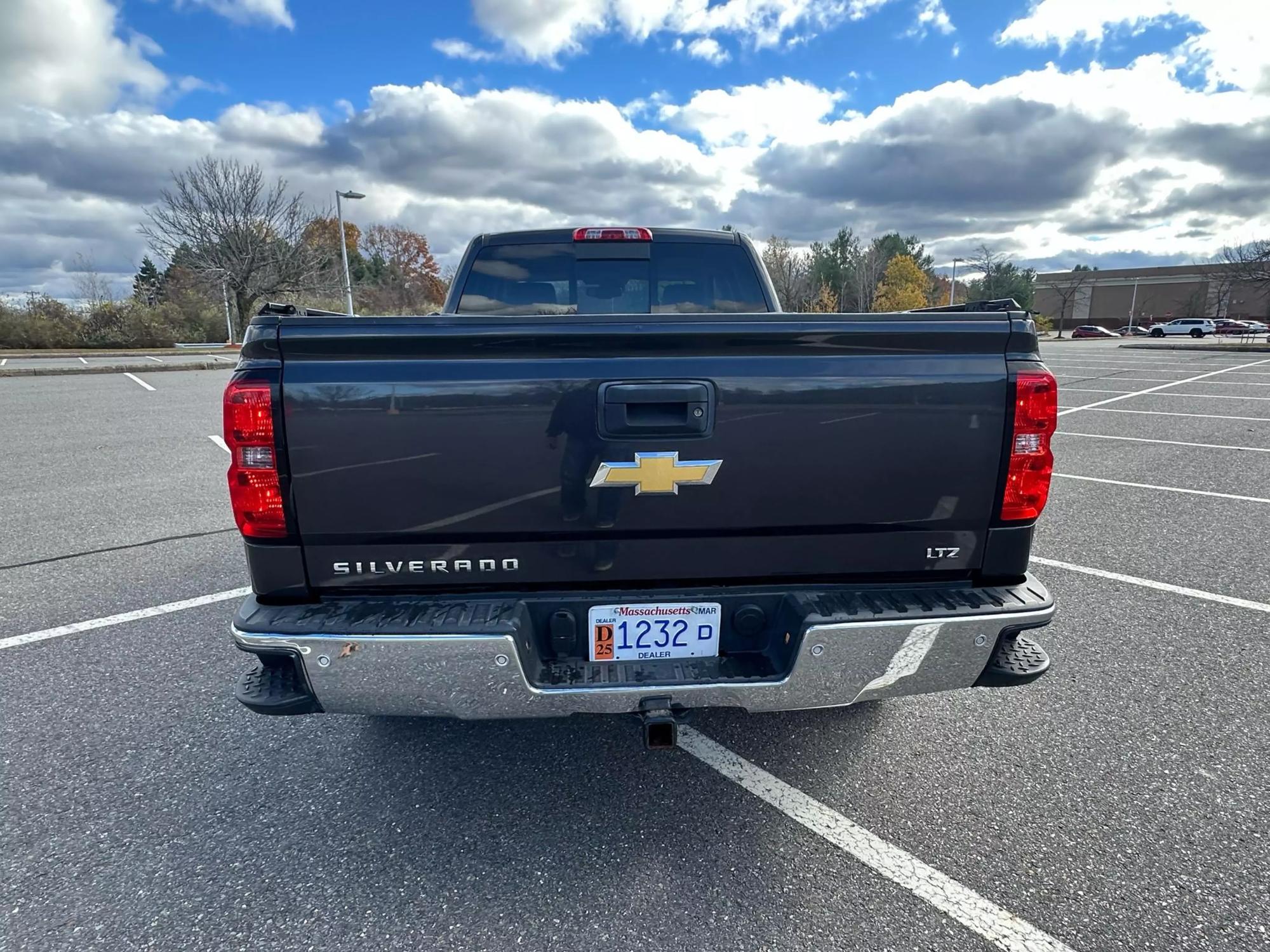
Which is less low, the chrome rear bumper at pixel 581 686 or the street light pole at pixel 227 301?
the street light pole at pixel 227 301

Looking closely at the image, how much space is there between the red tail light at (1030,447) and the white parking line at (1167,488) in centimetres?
601

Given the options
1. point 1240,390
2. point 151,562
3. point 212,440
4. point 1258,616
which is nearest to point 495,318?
point 151,562

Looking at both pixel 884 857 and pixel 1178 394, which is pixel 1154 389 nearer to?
pixel 1178 394

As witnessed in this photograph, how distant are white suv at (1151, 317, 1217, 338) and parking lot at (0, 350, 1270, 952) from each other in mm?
71198

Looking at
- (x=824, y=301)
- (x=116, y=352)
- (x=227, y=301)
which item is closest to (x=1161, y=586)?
(x=227, y=301)

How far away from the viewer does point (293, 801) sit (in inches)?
94.2

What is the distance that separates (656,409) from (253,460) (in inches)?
46.0

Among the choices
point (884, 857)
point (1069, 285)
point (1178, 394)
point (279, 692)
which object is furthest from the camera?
point (1069, 285)

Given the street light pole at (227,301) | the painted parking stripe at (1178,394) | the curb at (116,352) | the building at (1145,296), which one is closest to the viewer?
the painted parking stripe at (1178,394)

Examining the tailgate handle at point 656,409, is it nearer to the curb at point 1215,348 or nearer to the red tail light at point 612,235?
the red tail light at point 612,235

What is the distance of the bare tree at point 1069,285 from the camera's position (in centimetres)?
8281

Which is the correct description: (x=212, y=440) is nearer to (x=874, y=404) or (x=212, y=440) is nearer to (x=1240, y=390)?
(x=874, y=404)

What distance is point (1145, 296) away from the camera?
85438 mm

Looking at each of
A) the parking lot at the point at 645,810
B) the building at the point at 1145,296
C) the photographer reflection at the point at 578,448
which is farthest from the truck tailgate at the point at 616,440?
the building at the point at 1145,296
